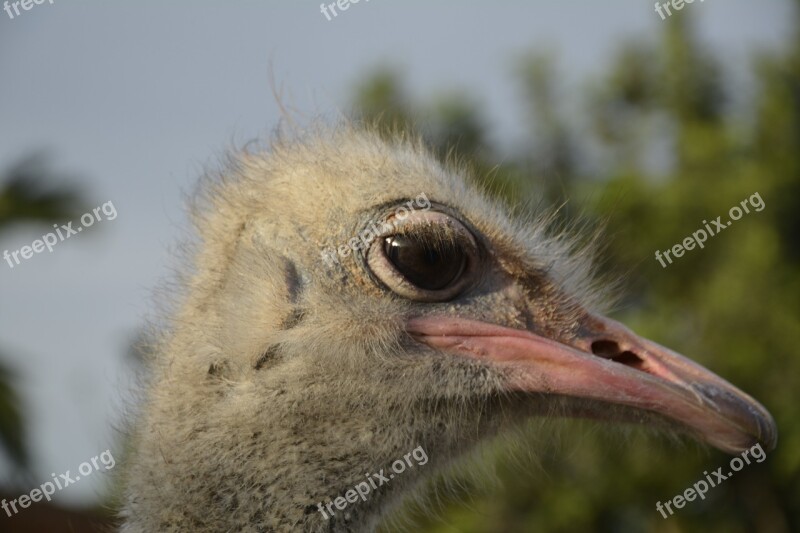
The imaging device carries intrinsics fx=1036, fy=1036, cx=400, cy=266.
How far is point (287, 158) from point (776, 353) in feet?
37.9

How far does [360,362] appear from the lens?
2852mm

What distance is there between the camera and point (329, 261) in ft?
9.62

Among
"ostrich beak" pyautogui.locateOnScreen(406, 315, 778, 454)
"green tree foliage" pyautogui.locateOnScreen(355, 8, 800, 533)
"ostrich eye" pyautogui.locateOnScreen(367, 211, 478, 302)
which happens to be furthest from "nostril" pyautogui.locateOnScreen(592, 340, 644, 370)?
"green tree foliage" pyautogui.locateOnScreen(355, 8, 800, 533)

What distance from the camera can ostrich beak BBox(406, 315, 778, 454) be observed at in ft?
8.89

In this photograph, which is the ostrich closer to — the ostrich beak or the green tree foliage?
the ostrich beak

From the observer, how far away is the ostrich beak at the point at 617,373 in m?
2.71

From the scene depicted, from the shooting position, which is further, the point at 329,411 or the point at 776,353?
the point at 776,353

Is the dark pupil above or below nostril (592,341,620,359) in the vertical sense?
above

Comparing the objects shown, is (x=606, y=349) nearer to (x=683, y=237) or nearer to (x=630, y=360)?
(x=630, y=360)

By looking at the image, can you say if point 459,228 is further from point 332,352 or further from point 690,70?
point 690,70

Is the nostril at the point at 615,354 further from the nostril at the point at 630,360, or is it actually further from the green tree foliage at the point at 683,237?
the green tree foliage at the point at 683,237

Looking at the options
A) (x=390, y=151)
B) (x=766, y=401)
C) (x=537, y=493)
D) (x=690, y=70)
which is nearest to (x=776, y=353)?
(x=766, y=401)

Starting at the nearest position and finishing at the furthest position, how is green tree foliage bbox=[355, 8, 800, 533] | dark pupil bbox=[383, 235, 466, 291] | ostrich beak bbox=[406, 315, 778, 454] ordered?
ostrich beak bbox=[406, 315, 778, 454] < dark pupil bbox=[383, 235, 466, 291] < green tree foliage bbox=[355, 8, 800, 533]

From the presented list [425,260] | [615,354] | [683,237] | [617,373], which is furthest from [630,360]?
[683,237]
